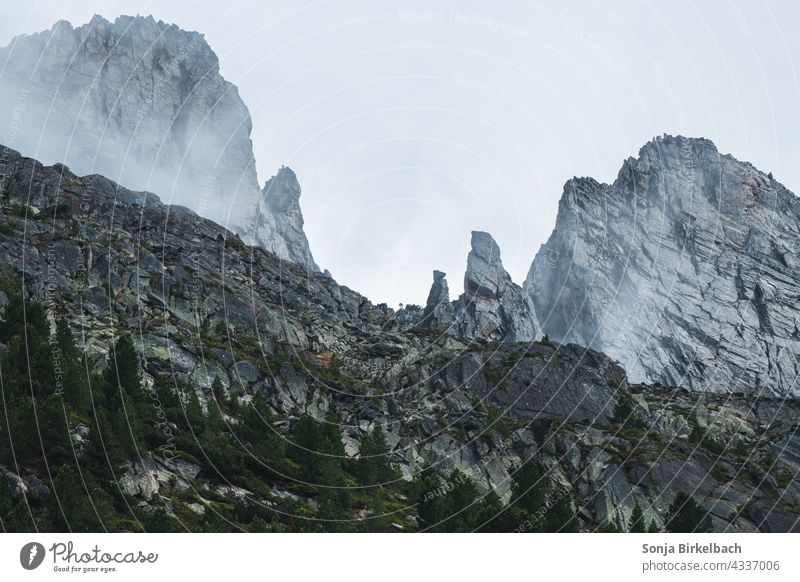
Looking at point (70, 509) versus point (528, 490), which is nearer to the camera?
point (70, 509)

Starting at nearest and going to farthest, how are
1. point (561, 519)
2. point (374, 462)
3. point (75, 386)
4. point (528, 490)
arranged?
1. point (75, 386)
2. point (561, 519)
3. point (528, 490)
4. point (374, 462)

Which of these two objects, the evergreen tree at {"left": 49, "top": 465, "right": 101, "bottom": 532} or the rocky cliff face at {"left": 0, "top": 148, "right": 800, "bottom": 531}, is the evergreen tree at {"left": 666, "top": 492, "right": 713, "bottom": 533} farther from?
the evergreen tree at {"left": 49, "top": 465, "right": 101, "bottom": 532}

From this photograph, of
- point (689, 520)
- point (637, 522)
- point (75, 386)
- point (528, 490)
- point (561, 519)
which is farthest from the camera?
point (528, 490)

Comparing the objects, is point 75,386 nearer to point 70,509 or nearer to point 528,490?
point 70,509

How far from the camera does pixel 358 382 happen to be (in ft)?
393

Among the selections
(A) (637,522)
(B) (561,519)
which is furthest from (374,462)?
(A) (637,522)
